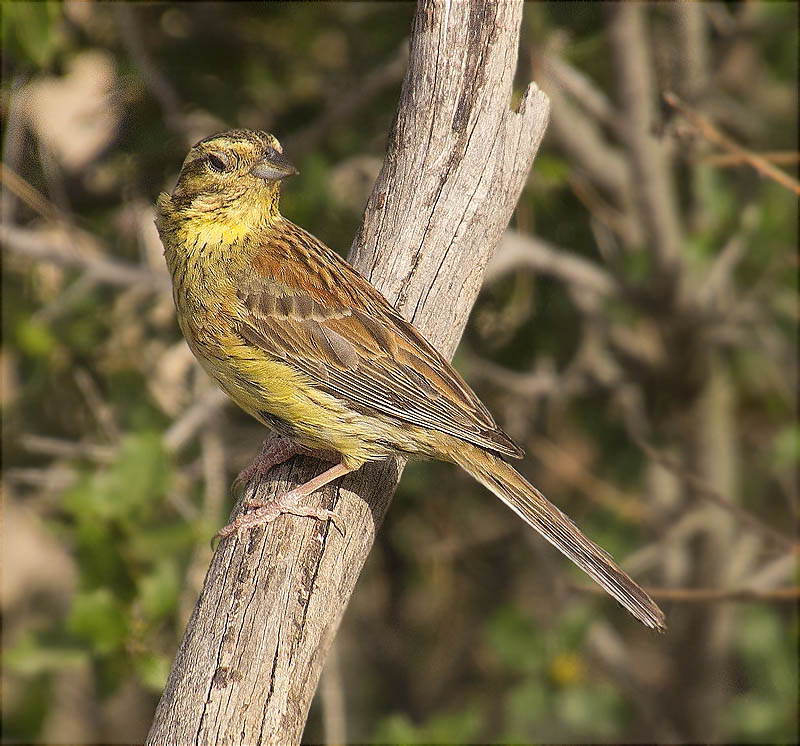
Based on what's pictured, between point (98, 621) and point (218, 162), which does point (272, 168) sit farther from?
point (98, 621)

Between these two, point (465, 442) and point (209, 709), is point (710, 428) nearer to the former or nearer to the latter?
point (465, 442)

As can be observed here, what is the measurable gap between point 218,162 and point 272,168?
18 cm

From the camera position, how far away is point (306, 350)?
3465 mm

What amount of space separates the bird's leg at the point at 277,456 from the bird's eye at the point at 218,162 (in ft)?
3.04

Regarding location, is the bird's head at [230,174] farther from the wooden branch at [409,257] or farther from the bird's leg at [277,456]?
the bird's leg at [277,456]

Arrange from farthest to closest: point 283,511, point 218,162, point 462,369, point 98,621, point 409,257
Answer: point 462,369 < point 98,621 < point 218,162 < point 409,257 < point 283,511

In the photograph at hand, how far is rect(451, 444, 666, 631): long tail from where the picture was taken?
9.84 feet

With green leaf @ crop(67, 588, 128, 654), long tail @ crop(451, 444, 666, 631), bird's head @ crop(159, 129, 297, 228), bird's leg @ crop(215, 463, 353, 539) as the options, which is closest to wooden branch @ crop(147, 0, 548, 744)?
bird's leg @ crop(215, 463, 353, 539)

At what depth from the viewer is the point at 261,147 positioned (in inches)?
141

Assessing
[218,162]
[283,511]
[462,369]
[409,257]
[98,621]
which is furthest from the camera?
[462,369]

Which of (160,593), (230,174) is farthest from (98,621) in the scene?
(230,174)

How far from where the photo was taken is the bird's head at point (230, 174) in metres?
3.55

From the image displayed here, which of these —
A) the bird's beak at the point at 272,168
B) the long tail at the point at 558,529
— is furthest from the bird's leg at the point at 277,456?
the bird's beak at the point at 272,168

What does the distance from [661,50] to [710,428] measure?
2444mm
